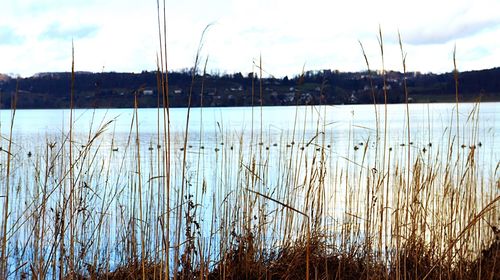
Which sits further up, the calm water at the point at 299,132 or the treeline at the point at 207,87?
the treeline at the point at 207,87

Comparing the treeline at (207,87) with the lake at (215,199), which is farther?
the treeline at (207,87)

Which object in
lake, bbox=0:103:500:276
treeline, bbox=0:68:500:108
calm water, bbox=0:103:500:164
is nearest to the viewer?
lake, bbox=0:103:500:276

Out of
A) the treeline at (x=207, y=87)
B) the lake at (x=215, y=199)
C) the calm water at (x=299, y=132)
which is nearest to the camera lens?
the lake at (x=215, y=199)

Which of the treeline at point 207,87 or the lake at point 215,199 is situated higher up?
the treeline at point 207,87

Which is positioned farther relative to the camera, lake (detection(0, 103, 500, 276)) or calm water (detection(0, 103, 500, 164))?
calm water (detection(0, 103, 500, 164))

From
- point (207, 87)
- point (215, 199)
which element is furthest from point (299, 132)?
point (207, 87)

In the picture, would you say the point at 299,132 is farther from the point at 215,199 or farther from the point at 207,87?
the point at 207,87

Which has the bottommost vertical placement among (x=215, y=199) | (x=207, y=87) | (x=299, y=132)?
(x=299, y=132)

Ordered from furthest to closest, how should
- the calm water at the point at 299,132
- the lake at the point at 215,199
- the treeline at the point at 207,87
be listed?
1. the calm water at the point at 299,132
2. the treeline at the point at 207,87
3. the lake at the point at 215,199

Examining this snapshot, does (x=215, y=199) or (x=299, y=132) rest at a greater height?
(x=215, y=199)

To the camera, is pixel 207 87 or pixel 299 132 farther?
pixel 299 132

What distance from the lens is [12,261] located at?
485 cm

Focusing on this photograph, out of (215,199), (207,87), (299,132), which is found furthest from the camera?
(299,132)

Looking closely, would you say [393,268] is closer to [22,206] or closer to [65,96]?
[65,96]
